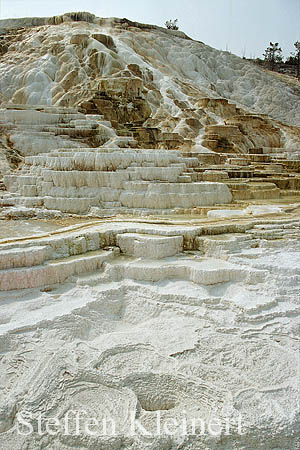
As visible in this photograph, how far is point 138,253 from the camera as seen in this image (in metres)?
5.98

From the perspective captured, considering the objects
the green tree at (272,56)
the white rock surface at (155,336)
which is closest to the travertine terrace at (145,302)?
the white rock surface at (155,336)

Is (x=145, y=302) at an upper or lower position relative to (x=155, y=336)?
upper

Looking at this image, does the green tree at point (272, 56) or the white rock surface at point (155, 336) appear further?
the green tree at point (272, 56)

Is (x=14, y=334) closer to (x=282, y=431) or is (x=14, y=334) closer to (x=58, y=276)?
(x=58, y=276)

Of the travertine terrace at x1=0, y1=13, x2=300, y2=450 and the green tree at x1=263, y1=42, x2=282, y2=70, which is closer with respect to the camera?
the travertine terrace at x1=0, y1=13, x2=300, y2=450

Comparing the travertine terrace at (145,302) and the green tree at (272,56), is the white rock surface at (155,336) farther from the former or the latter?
the green tree at (272,56)

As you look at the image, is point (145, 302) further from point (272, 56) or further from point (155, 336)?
point (272, 56)

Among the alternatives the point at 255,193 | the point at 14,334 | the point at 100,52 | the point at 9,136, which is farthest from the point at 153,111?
the point at 14,334

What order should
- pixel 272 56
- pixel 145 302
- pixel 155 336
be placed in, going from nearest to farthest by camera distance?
1. pixel 155 336
2. pixel 145 302
3. pixel 272 56

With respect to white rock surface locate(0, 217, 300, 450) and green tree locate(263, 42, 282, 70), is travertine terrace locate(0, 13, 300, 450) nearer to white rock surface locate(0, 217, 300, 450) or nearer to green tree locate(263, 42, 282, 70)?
white rock surface locate(0, 217, 300, 450)

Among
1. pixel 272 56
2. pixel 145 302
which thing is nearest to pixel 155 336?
pixel 145 302

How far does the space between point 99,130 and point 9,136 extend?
288 cm

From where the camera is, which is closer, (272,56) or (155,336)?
(155,336)

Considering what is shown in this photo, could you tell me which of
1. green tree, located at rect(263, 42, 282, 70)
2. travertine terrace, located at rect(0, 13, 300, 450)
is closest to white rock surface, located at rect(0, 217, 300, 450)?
travertine terrace, located at rect(0, 13, 300, 450)
